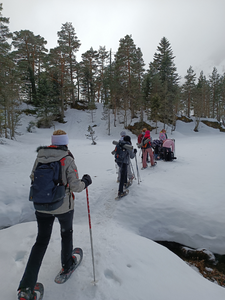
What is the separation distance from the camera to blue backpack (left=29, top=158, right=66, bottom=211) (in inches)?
80.4

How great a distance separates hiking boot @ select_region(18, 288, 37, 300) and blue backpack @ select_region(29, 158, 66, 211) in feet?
3.26

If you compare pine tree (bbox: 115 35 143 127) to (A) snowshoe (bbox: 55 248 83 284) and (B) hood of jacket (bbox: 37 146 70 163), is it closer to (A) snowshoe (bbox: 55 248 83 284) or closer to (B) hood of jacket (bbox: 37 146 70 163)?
(B) hood of jacket (bbox: 37 146 70 163)

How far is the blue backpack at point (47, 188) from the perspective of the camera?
2041 mm

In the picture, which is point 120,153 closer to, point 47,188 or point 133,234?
point 133,234

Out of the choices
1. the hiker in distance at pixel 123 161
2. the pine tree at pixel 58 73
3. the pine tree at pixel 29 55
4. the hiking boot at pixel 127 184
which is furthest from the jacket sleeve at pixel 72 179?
the pine tree at pixel 29 55

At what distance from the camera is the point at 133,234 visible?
380 centimetres

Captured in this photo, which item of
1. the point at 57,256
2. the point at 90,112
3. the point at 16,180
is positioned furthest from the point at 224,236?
the point at 90,112

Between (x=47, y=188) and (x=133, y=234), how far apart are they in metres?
2.78

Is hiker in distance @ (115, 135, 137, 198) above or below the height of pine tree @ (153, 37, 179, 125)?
below

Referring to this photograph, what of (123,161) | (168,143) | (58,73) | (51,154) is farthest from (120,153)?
(58,73)

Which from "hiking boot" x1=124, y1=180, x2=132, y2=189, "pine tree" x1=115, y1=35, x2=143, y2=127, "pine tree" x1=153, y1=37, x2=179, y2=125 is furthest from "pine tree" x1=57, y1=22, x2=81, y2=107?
"hiking boot" x1=124, y1=180, x2=132, y2=189

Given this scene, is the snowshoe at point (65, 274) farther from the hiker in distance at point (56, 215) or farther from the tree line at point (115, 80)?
the tree line at point (115, 80)

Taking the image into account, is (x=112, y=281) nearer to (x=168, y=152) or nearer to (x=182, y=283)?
(x=182, y=283)

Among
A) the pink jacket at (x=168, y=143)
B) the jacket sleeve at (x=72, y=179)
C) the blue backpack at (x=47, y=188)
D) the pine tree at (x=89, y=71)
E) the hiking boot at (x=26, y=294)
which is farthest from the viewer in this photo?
the pine tree at (x=89, y=71)
